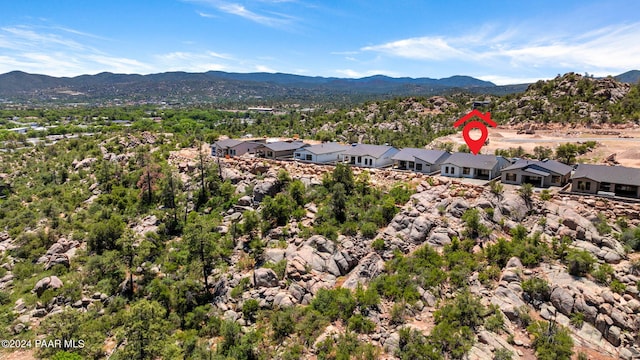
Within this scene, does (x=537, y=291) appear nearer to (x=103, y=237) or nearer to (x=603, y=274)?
(x=603, y=274)

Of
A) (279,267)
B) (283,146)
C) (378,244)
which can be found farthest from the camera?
(283,146)

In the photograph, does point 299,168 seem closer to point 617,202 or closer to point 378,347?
point 378,347

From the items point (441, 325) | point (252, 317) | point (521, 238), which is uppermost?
point (521, 238)

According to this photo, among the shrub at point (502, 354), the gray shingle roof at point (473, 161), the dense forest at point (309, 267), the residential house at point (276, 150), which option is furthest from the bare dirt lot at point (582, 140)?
the shrub at point (502, 354)

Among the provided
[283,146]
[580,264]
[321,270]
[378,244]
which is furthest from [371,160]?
[580,264]

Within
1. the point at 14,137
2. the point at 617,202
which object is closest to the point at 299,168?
the point at 617,202

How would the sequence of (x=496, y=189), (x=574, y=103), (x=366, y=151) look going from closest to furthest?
1. (x=496, y=189)
2. (x=366, y=151)
3. (x=574, y=103)

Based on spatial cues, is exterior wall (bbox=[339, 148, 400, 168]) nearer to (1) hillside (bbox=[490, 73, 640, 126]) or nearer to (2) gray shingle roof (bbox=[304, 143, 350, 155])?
(2) gray shingle roof (bbox=[304, 143, 350, 155])
